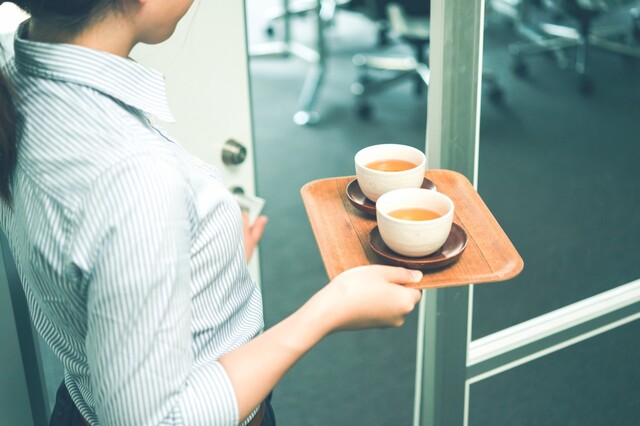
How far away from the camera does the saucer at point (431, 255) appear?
0.69m

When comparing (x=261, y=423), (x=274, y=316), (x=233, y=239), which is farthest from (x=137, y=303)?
(x=274, y=316)

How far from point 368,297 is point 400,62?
2946 millimetres

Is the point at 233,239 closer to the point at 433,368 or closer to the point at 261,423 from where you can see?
the point at 261,423

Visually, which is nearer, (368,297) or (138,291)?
(138,291)

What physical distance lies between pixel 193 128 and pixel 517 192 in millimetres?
1697

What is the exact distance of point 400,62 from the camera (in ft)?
11.4

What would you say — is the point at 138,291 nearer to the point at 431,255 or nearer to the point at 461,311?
the point at 431,255

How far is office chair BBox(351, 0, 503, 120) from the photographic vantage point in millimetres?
3078

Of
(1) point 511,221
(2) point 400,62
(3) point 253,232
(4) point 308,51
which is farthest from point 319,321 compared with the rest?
(4) point 308,51

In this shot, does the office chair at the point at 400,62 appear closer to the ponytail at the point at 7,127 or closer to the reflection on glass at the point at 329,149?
the reflection on glass at the point at 329,149

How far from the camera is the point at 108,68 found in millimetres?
602

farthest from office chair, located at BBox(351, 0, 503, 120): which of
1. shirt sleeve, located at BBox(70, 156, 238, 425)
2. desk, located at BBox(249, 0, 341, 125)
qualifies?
shirt sleeve, located at BBox(70, 156, 238, 425)

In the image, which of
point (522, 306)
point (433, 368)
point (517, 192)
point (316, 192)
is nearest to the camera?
point (316, 192)

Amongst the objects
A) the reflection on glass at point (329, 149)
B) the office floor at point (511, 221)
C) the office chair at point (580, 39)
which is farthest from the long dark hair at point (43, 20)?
the office chair at point (580, 39)
